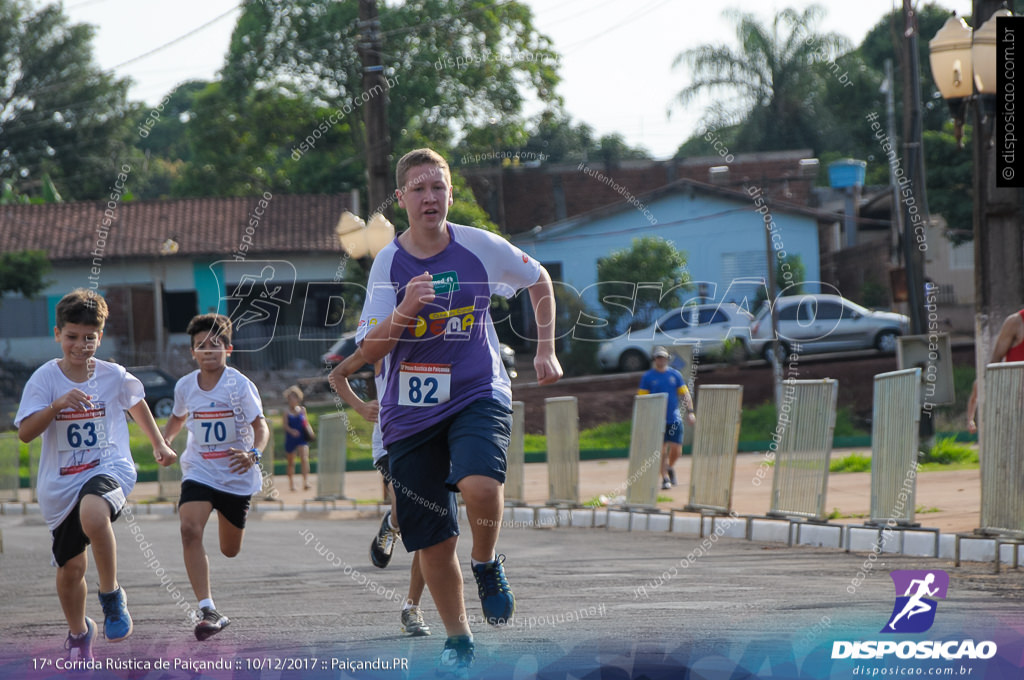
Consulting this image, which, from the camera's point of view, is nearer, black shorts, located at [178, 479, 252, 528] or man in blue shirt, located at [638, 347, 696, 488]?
black shorts, located at [178, 479, 252, 528]

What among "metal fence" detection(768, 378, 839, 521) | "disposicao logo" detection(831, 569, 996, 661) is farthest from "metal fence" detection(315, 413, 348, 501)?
"disposicao logo" detection(831, 569, 996, 661)

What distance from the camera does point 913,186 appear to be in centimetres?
2023

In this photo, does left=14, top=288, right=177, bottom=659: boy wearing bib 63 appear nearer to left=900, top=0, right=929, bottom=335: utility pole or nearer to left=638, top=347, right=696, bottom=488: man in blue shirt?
left=638, top=347, right=696, bottom=488: man in blue shirt

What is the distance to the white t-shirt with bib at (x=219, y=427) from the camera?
7031 mm

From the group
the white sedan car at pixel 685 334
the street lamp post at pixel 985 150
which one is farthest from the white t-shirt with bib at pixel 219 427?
the white sedan car at pixel 685 334

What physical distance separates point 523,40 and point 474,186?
12.3 m

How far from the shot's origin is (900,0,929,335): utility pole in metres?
20.4

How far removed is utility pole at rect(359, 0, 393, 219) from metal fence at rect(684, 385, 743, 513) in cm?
588

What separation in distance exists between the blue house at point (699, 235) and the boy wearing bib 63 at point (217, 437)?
25.4m

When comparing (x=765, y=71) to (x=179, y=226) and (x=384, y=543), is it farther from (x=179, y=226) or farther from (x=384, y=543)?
(x=384, y=543)

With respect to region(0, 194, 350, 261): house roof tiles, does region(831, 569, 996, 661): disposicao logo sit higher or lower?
lower

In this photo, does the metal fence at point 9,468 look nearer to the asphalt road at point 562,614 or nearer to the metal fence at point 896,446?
the asphalt road at point 562,614

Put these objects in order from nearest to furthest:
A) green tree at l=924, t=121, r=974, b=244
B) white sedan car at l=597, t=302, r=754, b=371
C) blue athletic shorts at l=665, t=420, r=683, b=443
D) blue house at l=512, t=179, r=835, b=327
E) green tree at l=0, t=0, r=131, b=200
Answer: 1. blue athletic shorts at l=665, t=420, r=683, b=443
2. white sedan car at l=597, t=302, r=754, b=371
3. blue house at l=512, t=179, r=835, b=327
4. green tree at l=924, t=121, r=974, b=244
5. green tree at l=0, t=0, r=131, b=200

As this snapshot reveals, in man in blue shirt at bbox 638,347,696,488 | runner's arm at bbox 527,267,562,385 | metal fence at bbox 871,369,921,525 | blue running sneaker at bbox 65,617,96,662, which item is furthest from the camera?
man in blue shirt at bbox 638,347,696,488
